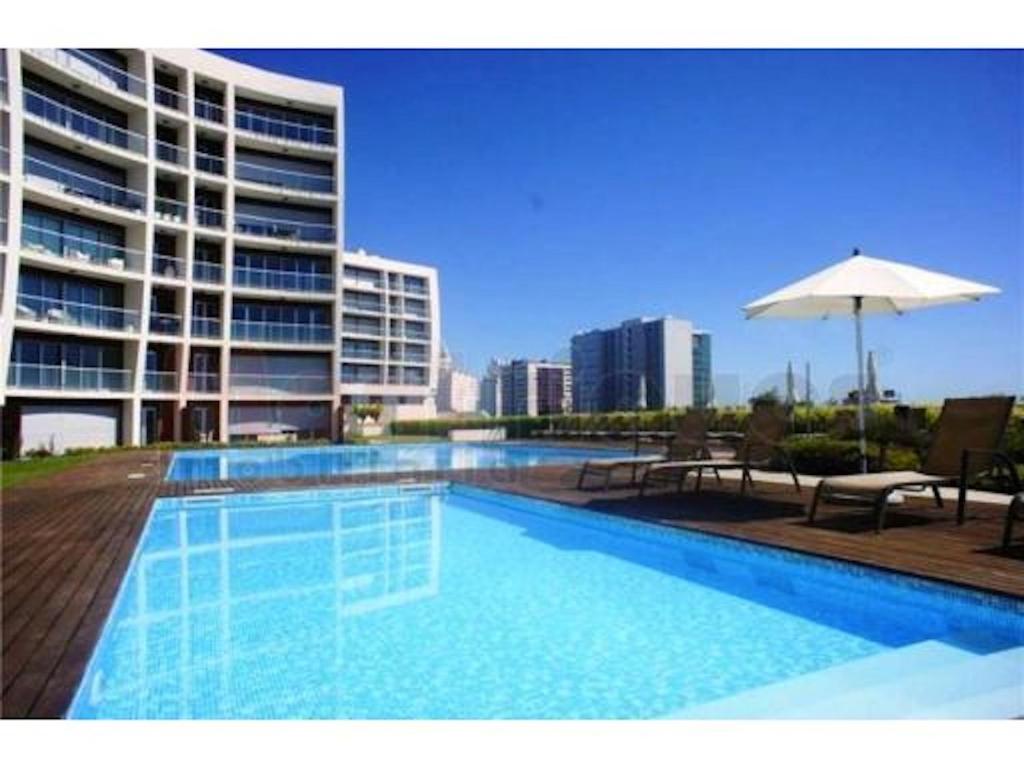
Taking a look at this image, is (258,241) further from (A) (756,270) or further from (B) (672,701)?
(B) (672,701)

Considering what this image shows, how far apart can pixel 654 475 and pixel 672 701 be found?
5.46 metres

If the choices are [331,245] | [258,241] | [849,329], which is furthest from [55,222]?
[849,329]

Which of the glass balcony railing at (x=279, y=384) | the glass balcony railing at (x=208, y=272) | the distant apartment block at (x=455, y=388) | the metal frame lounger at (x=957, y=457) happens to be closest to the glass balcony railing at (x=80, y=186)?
the glass balcony railing at (x=208, y=272)

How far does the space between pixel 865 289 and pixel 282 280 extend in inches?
1028

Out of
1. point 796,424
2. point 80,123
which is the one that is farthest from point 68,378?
point 796,424

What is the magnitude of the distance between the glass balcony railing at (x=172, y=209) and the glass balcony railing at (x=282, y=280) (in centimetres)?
277

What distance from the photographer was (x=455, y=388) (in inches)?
4011

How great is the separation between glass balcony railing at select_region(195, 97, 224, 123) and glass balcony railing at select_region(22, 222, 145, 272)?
635cm

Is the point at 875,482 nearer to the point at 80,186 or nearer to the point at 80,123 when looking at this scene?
the point at 80,186

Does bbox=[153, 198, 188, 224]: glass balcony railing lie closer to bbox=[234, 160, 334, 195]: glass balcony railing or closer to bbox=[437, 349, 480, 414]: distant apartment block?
bbox=[234, 160, 334, 195]: glass balcony railing

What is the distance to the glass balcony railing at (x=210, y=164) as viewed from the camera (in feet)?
91.6

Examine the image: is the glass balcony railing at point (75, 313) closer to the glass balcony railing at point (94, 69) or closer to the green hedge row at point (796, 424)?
the glass balcony railing at point (94, 69)

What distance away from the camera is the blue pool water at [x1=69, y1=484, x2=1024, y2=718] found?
3.64 meters
